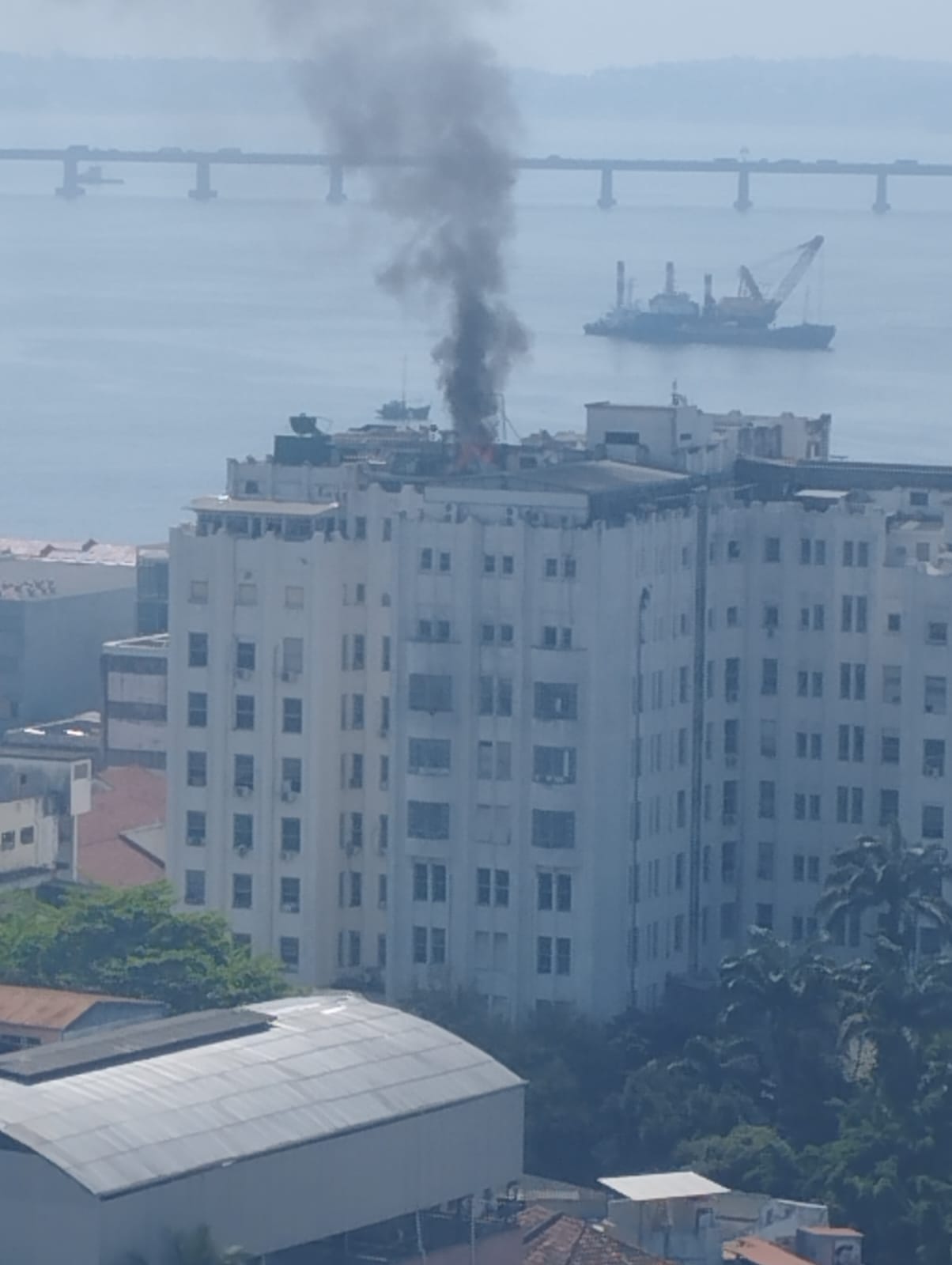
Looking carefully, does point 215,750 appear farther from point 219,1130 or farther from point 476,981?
point 219,1130

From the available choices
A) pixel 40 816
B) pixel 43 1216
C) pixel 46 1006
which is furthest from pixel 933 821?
pixel 43 1216

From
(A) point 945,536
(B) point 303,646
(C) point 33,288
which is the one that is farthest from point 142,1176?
(C) point 33,288

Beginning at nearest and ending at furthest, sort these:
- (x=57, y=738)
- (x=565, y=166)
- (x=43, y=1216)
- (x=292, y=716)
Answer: (x=43, y=1216) < (x=292, y=716) < (x=57, y=738) < (x=565, y=166)

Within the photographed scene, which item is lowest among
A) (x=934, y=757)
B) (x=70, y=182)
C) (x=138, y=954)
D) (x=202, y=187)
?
(x=138, y=954)

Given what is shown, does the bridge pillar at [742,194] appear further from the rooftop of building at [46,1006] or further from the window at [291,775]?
the rooftop of building at [46,1006]

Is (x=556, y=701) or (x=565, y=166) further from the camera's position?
(x=565, y=166)

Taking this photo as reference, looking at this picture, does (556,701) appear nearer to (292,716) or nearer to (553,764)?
(553,764)
